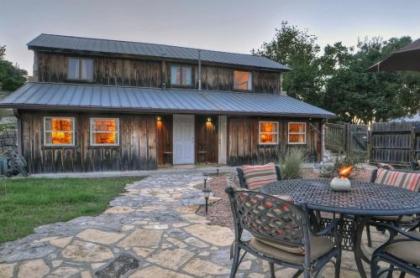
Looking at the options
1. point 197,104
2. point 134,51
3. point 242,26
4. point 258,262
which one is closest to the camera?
point 258,262

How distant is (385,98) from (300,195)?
23.6m

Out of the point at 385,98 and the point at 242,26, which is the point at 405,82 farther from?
the point at 242,26

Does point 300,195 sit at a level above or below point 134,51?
below

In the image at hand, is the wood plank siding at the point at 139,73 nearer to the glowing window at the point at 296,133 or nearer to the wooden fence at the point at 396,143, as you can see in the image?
the glowing window at the point at 296,133

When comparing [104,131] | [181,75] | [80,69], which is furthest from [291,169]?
[80,69]

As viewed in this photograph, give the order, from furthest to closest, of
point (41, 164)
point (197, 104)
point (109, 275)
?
point (197, 104) → point (41, 164) → point (109, 275)

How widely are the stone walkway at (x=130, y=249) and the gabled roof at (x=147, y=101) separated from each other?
5.70 meters

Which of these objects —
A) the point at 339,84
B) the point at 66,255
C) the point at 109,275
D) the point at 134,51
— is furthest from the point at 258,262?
Result: the point at 339,84

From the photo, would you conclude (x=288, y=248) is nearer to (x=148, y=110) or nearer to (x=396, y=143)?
(x=148, y=110)

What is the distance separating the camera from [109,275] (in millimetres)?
2955

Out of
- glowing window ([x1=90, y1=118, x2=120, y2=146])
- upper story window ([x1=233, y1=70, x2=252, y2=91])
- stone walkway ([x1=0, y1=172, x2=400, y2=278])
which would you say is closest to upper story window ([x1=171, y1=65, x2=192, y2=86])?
upper story window ([x1=233, y1=70, x2=252, y2=91])

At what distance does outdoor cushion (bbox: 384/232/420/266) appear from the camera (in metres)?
2.21

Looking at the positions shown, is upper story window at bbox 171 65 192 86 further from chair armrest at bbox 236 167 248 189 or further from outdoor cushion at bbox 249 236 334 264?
outdoor cushion at bbox 249 236 334 264

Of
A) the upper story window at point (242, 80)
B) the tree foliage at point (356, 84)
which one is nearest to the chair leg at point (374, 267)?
the upper story window at point (242, 80)
